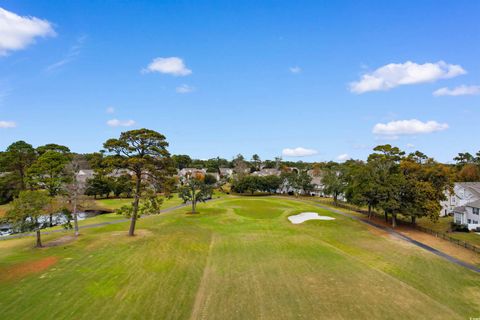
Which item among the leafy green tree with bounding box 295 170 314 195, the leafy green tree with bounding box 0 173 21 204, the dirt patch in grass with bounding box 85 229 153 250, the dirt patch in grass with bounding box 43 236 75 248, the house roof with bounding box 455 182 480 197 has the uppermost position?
the house roof with bounding box 455 182 480 197

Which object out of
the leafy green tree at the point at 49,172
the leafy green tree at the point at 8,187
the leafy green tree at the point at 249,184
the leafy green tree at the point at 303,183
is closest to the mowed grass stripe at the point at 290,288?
the leafy green tree at the point at 49,172

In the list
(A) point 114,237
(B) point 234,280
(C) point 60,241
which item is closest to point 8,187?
(C) point 60,241

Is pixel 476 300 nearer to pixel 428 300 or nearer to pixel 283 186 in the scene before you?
pixel 428 300

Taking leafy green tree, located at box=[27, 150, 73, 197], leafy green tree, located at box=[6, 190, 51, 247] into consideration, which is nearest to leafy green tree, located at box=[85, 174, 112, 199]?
leafy green tree, located at box=[27, 150, 73, 197]

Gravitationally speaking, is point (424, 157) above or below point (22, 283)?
above

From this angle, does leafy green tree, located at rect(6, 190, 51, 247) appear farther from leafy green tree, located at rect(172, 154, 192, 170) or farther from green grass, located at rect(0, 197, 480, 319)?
leafy green tree, located at rect(172, 154, 192, 170)

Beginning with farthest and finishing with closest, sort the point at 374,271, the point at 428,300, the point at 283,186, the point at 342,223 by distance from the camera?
the point at 283,186 < the point at 342,223 < the point at 374,271 < the point at 428,300

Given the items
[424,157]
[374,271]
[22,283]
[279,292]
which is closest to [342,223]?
[424,157]
